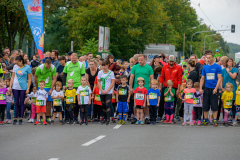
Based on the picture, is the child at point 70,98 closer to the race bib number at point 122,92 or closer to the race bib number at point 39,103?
the race bib number at point 39,103

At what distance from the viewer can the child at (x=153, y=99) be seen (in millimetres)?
15008

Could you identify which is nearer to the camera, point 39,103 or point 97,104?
point 39,103

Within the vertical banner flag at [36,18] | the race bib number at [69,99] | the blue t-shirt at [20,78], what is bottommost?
the race bib number at [69,99]

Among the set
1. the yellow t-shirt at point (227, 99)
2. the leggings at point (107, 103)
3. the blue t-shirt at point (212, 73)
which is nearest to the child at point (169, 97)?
the blue t-shirt at point (212, 73)

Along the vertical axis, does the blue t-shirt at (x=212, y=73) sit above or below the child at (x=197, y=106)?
above

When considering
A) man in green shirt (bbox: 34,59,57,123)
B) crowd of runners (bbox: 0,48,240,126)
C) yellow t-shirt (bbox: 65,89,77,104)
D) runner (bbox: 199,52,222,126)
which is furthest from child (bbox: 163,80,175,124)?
man in green shirt (bbox: 34,59,57,123)

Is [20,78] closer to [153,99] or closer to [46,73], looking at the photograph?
[46,73]

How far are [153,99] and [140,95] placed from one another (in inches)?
16.2

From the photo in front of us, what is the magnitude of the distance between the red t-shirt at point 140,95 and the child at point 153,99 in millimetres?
189

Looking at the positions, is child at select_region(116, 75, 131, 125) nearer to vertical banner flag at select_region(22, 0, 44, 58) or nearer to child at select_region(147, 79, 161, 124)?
child at select_region(147, 79, 161, 124)

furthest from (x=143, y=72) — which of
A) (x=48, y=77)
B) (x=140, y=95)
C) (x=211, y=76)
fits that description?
(x=48, y=77)

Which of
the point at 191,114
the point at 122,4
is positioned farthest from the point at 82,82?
the point at 122,4

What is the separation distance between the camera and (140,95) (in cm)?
1495

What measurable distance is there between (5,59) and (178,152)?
419 inches
